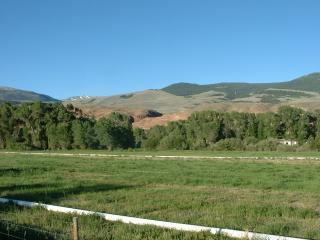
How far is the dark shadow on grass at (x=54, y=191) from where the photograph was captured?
63.8 ft

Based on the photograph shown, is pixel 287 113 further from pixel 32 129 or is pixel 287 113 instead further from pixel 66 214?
pixel 66 214

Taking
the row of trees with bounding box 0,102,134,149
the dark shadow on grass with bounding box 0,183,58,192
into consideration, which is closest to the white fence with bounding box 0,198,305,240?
the dark shadow on grass with bounding box 0,183,58,192

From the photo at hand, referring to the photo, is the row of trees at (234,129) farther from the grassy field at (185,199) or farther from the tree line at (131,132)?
the grassy field at (185,199)

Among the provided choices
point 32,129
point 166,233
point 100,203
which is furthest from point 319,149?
point 166,233

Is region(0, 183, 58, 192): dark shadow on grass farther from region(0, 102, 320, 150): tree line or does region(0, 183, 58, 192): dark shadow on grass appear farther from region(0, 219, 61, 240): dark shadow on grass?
region(0, 102, 320, 150): tree line

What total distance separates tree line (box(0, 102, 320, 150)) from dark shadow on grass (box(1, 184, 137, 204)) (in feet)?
185

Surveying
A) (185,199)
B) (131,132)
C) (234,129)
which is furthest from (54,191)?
(234,129)

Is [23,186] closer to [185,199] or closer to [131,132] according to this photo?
[185,199]

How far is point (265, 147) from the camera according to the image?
237 feet

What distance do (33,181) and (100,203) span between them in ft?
30.6

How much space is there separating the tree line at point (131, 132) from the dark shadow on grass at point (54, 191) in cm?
5644

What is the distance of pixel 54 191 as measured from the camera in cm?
2162

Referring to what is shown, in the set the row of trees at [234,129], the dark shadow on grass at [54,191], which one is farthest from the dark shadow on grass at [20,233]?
the row of trees at [234,129]

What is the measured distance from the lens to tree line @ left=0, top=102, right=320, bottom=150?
82.5 meters
